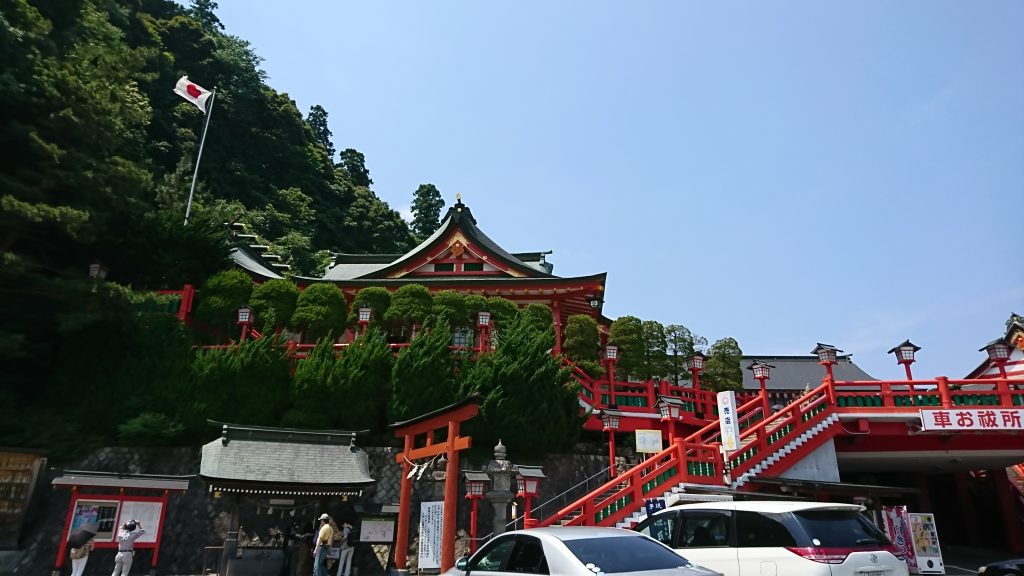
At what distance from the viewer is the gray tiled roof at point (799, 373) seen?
3803 cm

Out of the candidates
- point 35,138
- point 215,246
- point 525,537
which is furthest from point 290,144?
point 525,537

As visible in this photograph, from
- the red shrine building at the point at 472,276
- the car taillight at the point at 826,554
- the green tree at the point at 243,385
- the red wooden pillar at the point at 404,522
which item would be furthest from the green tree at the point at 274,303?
the car taillight at the point at 826,554

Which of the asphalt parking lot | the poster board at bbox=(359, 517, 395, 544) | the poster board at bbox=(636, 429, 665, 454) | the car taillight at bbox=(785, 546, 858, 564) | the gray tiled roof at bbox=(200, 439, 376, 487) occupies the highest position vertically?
the poster board at bbox=(636, 429, 665, 454)

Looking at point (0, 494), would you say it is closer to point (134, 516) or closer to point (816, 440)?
point (134, 516)

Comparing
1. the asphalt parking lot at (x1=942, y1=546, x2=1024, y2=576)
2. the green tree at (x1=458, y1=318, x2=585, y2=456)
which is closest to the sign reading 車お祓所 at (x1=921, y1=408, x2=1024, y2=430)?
the asphalt parking lot at (x1=942, y1=546, x2=1024, y2=576)

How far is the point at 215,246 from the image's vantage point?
2398 cm

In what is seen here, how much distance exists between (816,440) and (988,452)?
671 centimetres

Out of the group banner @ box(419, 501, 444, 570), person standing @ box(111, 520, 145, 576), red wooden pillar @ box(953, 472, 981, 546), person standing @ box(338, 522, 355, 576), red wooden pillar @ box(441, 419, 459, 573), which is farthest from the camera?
red wooden pillar @ box(953, 472, 981, 546)

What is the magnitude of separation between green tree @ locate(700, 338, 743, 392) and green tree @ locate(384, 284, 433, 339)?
11.0m

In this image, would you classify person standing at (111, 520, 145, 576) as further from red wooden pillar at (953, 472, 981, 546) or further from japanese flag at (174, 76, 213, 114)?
red wooden pillar at (953, 472, 981, 546)

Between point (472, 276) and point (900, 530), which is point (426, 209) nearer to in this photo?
point (472, 276)

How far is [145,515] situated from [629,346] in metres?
15.4

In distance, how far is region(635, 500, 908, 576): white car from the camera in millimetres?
6602

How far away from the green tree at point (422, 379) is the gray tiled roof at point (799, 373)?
1011 inches
